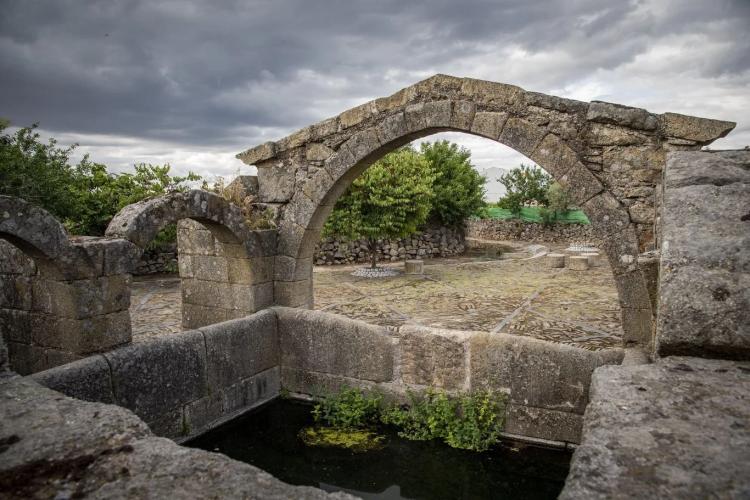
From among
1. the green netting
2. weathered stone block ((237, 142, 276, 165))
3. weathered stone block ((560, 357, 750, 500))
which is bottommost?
weathered stone block ((560, 357, 750, 500))

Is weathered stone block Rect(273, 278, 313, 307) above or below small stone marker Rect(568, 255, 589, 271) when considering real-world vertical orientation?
above

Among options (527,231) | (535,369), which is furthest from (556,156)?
(527,231)

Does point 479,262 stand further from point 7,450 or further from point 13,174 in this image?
point 7,450

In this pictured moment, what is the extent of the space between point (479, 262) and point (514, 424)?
11604 millimetres

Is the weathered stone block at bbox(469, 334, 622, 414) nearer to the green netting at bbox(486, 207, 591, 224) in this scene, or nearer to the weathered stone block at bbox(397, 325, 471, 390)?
the weathered stone block at bbox(397, 325, 471, 390)

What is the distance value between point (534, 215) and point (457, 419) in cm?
2146

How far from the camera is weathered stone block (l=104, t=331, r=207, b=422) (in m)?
3.75

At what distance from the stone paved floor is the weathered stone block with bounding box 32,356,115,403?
3.55 metres

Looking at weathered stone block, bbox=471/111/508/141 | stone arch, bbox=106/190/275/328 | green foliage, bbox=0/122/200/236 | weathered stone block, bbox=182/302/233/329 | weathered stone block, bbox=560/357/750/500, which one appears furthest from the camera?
green foliage, bbox=0/122/200/236

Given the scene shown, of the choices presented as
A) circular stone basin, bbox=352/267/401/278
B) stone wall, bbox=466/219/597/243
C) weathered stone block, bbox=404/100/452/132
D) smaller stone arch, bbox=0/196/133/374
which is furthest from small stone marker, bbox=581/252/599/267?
smaller stone arch, bbox=0/196/133/374

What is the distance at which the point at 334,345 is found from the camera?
16.2ft

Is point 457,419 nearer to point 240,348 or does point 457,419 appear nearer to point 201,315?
point 240,348

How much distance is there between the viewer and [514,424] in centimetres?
413

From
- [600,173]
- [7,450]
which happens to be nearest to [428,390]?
[600,173]
